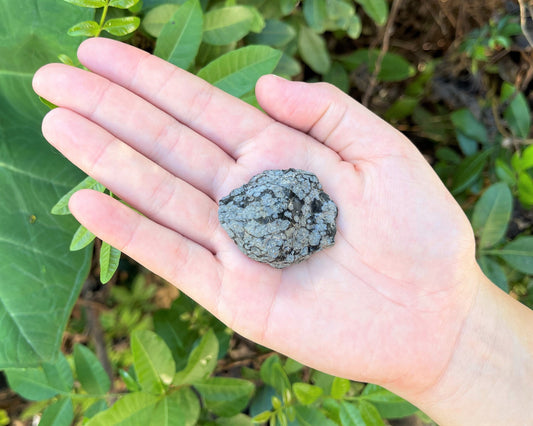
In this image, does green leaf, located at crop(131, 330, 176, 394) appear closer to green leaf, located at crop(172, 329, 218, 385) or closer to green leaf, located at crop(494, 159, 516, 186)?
green leaf, located at crop(172, 329, 218, 385)

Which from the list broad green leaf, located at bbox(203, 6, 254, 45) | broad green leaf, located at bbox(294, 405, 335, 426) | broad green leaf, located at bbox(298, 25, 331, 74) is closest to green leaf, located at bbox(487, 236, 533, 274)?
broad green leaf, located at bbox(294, 405, 335, 426)

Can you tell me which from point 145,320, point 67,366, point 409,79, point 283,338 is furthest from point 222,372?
point 409,79

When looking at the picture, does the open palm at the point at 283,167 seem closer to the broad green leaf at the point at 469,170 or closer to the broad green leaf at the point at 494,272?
the broad green leaf at the point at 494,272

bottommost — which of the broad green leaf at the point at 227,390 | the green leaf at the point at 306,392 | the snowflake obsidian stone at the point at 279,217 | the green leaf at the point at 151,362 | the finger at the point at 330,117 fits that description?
the broad green leaf at the point at 227,390

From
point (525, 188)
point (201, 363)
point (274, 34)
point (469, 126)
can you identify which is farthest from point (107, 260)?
point (469, 126)

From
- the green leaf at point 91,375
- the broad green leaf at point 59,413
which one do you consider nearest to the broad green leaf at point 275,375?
the green leaf at point 91,375

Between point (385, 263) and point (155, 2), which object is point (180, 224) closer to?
point (385, 263)

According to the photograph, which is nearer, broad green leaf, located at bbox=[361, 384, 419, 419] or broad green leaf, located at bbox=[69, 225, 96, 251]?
broad green leaf, located at bbox=[69, 225, 96, 251]
